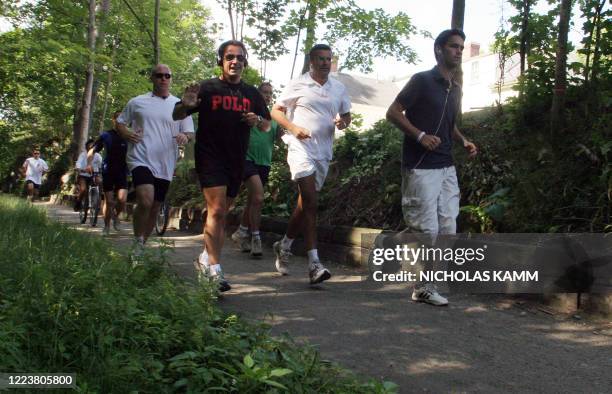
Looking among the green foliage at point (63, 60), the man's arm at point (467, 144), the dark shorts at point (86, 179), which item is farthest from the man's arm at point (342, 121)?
the green foliage at point (63, 60)

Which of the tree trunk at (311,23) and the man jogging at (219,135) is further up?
the tree trunk at (311,23)

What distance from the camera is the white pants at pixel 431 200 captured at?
522 centimetres

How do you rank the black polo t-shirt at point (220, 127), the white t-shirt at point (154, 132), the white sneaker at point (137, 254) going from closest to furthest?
the white sneaker at point (137, 254)
the black polo t-shirt at point (220, 127)
the white t-shirt at point (154, 132)

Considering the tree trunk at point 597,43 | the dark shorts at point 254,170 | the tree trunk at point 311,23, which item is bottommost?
the dark shorts at point 254,170

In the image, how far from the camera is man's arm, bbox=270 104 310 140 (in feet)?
18.5

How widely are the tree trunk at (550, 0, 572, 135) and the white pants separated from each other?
1.88 metres

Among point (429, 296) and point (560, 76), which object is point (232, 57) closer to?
point (429, 296)

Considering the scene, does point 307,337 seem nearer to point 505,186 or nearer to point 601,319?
point 601,319

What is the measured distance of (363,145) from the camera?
9.90 meters

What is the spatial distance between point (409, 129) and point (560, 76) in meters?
2.41

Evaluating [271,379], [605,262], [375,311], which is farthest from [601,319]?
[271,379]

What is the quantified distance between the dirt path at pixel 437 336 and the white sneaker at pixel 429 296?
0.09 metres

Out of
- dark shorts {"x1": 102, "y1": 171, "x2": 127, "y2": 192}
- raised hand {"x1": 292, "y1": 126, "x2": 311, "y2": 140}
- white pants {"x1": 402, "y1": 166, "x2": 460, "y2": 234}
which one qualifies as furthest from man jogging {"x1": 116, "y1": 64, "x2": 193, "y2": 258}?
dark shorts {"x1": 102, "y1": 171, "x2": 127, "y2": 192}

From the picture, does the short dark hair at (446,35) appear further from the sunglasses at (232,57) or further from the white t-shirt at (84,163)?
the white t-shirt at (84,163)
